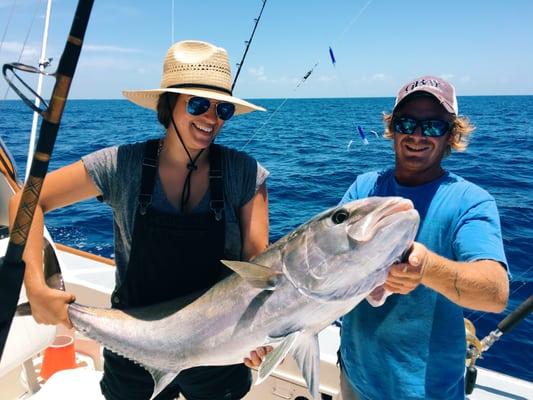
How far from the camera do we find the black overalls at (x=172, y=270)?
2.15 m

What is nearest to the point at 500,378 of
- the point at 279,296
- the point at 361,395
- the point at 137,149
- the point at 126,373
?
the point at 361,395

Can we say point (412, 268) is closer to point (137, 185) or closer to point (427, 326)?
point (427, 326)

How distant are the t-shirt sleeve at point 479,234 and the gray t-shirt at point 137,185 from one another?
953 millimetres

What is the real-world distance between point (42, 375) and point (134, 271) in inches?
77.6

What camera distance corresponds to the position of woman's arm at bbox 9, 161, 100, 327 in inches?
82.7

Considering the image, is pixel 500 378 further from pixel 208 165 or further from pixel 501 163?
pixel 501 163

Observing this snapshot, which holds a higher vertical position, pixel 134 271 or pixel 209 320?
pixel 134 271

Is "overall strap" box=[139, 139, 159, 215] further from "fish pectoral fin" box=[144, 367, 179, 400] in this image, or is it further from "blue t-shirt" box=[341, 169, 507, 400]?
"blue t-shirt" box=[341, 169, 507, 400]

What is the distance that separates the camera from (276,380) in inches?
126

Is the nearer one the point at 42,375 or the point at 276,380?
the point at 276,380

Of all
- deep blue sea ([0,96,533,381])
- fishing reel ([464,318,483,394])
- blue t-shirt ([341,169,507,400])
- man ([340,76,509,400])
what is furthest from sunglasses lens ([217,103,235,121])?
fishing reel ([464,318,483,394])

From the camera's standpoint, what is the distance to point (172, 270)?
2223 mm

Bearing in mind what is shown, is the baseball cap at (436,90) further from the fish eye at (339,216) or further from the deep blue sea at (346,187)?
the deep blue sea at (346,187)

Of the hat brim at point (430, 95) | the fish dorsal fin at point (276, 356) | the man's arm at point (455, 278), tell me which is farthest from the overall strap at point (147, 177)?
the hat brim at point (430, 95)
